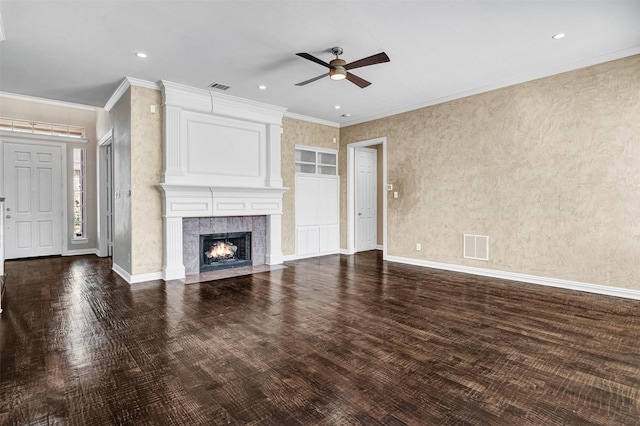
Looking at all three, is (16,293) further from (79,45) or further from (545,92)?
(545,92)

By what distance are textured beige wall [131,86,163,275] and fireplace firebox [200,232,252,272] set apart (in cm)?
77

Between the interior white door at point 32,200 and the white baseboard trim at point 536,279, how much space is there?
755 centimetres

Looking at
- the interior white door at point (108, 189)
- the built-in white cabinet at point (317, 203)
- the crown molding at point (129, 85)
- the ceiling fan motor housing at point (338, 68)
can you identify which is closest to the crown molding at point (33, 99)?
the interior white door at point (108, 189)

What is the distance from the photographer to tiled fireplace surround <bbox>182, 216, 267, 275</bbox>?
5.65 meters

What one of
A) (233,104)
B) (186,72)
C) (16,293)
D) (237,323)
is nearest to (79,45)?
(186,72)

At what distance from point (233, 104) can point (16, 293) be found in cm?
413

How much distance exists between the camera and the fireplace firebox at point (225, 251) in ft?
19.5

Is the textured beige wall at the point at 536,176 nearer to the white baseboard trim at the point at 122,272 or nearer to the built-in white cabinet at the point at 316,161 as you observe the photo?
the built-in white cabinet at the point at 316,161

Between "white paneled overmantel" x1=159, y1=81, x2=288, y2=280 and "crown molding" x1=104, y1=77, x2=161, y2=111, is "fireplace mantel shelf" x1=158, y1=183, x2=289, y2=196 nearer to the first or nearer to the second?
"white paneled overmantel" x1=159, y1=81, x2=288, y2=280

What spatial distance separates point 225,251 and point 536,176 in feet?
17.0

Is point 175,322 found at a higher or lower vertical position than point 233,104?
lower

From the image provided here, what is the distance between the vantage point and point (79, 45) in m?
3.92

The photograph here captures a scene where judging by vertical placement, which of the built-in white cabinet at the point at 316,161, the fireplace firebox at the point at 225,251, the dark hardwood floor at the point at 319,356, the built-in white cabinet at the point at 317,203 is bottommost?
the dark hardwood floor at the point at 319,356

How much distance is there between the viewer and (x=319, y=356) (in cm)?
264
